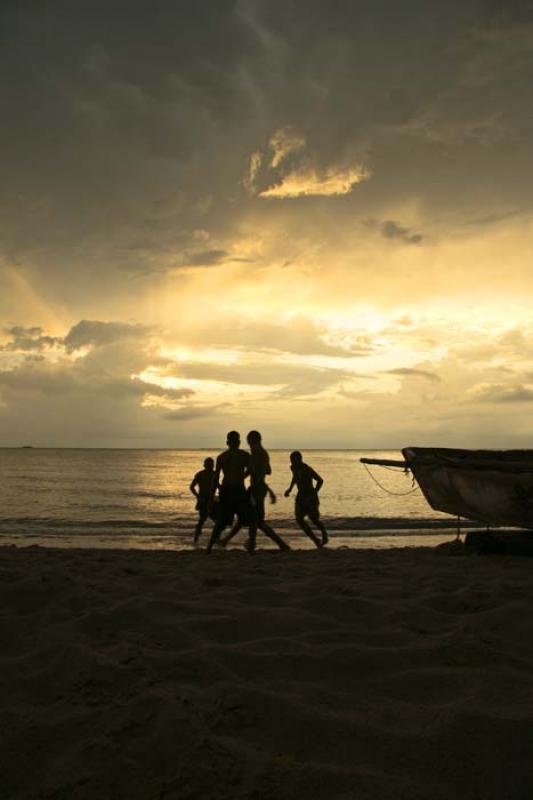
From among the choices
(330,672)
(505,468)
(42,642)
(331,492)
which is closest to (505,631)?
(330,672)

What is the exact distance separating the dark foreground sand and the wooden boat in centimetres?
325

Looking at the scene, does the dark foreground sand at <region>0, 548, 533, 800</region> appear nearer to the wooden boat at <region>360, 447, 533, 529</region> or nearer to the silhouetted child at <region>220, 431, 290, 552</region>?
the wooden boat at <region>360, 447, 533, 529</region>

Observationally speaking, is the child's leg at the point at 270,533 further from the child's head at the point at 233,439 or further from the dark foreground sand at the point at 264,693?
the dark foreground sand at the point at 264,693

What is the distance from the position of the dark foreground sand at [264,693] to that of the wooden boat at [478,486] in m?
3.25

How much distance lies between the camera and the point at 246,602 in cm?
489

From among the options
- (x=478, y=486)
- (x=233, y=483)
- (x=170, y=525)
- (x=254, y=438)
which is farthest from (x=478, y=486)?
(x=170, y=525)

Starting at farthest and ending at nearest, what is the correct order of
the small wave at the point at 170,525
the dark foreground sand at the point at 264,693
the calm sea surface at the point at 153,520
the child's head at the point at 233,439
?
1. the small wave at the point at 170,525
2. the calm sea surface at the point at 153,520
3. the child's head at the point at 233,439
4. the dark foreground sand at the point at 264,693

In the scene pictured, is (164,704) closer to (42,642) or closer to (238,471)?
(42,642)

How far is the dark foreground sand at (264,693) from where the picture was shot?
225cm

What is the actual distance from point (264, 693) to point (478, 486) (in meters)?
6.61

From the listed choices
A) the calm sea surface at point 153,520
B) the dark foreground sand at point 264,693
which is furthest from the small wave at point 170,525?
the dark foreground sand at point 264,693

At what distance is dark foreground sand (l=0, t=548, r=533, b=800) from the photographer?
2250 millimetres

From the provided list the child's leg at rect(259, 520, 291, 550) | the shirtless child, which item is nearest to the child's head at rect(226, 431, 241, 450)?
the shirtless child

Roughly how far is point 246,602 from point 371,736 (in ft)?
8.06
